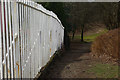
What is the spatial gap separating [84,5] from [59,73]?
69.8 ft

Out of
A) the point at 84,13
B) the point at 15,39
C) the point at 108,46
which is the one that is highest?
the point at 84,13

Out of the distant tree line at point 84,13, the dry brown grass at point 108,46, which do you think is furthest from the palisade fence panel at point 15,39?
the distant tree line at point 84,13

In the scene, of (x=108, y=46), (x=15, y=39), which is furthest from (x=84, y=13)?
(x=15, y=39)

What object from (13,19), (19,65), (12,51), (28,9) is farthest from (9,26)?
(28,9)

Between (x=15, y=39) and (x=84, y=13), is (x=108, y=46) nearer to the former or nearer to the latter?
(x=15, y=39)

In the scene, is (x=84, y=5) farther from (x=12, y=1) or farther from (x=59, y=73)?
(x=12, y=1)

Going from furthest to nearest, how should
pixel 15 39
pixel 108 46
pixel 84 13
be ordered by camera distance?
1. pixel 84 13
2. pixel 108 46
3. pixel 15 39

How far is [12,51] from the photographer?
8.58ft

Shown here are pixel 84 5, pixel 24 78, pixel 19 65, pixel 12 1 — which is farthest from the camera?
pixel 84 5

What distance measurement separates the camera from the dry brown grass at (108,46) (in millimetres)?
7618

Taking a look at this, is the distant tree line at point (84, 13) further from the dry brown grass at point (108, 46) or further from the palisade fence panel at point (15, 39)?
the palisade fence panel at point (15, 39)

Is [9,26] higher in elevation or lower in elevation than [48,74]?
higher

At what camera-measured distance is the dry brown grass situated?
762cm

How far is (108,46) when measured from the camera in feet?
27.1
